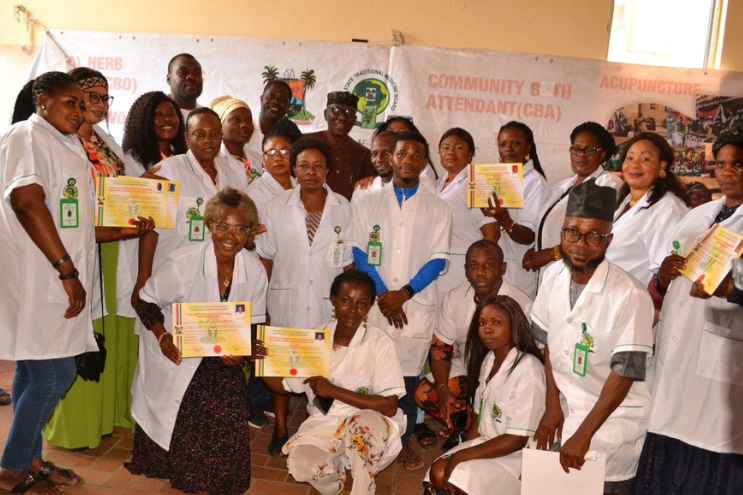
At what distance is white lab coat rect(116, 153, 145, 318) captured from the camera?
382 cm

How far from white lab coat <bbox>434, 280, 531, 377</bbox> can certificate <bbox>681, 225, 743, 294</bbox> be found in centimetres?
112

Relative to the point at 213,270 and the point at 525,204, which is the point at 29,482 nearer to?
the point at 213,270

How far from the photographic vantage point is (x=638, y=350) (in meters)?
2.72

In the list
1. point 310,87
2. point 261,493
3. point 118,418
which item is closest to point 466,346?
→ point 261,493

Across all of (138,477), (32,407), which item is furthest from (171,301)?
(138,477)

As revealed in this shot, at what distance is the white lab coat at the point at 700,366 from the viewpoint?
2949 mm

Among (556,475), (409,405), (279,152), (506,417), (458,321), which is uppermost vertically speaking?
(279,152)

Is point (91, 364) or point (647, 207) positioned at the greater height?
point (647, 207)

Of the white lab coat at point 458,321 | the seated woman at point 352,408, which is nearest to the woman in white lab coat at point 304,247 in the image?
the seated woman at point 352,408

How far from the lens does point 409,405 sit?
4.04 meters

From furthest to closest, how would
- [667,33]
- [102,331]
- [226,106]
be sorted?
[667,33], [226,106], [102,331]

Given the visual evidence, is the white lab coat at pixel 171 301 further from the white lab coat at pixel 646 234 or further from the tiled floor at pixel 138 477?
the white lab coat at pixel 646 234

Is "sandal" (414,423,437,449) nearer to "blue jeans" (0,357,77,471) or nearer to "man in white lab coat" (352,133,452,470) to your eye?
"man in white lab coat" (352,133,452,470)

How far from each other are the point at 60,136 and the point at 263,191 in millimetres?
1229
